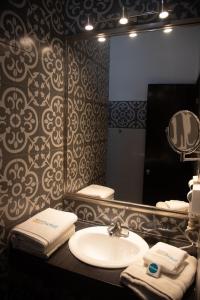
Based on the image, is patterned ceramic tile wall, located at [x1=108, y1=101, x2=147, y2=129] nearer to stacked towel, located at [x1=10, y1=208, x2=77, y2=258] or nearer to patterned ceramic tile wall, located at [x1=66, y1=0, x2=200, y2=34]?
patterned ceramic tile wall, located at [x1=66, y1=0, x2=200, y2=34]

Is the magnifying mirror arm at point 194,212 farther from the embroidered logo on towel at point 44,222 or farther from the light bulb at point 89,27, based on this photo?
the light bulb at point 89,27

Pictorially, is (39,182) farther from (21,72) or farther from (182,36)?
(182,36)

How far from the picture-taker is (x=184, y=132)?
1.20m

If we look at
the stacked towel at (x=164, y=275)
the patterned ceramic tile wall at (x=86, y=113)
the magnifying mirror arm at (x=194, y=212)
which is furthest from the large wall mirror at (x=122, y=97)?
the stacked towel at (x=164, y=275)

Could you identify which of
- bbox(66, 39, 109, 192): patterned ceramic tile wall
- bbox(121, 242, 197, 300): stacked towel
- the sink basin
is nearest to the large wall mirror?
bbox(66, 39, 109, 192): patterned ceramic tile wall

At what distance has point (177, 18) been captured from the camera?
118 cm

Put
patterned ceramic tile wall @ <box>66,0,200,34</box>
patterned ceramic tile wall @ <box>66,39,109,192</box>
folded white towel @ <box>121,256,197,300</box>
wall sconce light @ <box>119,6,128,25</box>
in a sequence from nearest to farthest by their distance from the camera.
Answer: folded white towel @ <box>121,256,197,300</box> < patterned ceramic tile wall @ <box>66,0,200,34</box> < wall sconce light @ <box>119,6,128,25</box> < patterned ceramic tile wall @ <box>66,39,109,192</box>

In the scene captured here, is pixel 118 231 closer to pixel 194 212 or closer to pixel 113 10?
pixel 194 212

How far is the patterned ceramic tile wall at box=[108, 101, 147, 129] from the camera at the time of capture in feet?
4.29

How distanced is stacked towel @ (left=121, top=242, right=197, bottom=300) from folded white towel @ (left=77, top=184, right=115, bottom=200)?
1.47ft

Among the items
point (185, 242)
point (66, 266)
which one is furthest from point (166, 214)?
point (66, 266)

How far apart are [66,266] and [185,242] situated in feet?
2.10

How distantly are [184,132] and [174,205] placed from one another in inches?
15.7

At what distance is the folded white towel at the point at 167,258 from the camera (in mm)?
928
